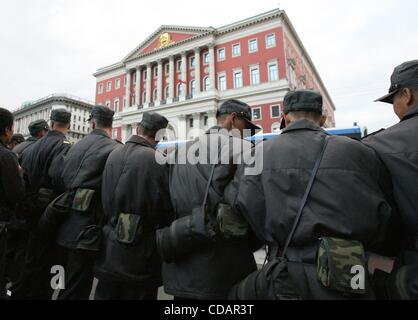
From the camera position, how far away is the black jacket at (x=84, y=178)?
2820 millimetres

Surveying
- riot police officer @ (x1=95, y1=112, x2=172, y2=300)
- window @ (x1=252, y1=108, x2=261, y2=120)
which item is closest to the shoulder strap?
riot police officer @ (x1=95, y1=112, x2=172, y2=300)

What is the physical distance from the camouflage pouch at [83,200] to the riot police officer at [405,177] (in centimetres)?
265

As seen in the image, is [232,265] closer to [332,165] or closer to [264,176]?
[264,176]

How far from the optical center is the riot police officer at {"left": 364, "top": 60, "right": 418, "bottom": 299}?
1437mm

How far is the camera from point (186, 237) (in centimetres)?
199

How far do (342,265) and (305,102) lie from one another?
1097mm

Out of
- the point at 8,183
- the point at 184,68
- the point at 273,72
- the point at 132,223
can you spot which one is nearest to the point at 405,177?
the point at 132,223

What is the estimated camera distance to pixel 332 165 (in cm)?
151

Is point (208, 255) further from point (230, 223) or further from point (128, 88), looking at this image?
point (128, 88)

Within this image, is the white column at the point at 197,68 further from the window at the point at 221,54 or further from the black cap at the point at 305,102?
the black cap at the point at 305,102

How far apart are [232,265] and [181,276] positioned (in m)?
Result: 0.43

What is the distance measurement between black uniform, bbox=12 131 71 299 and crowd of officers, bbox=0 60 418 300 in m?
0.01

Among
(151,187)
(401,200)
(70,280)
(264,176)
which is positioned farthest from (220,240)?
(70,280)
